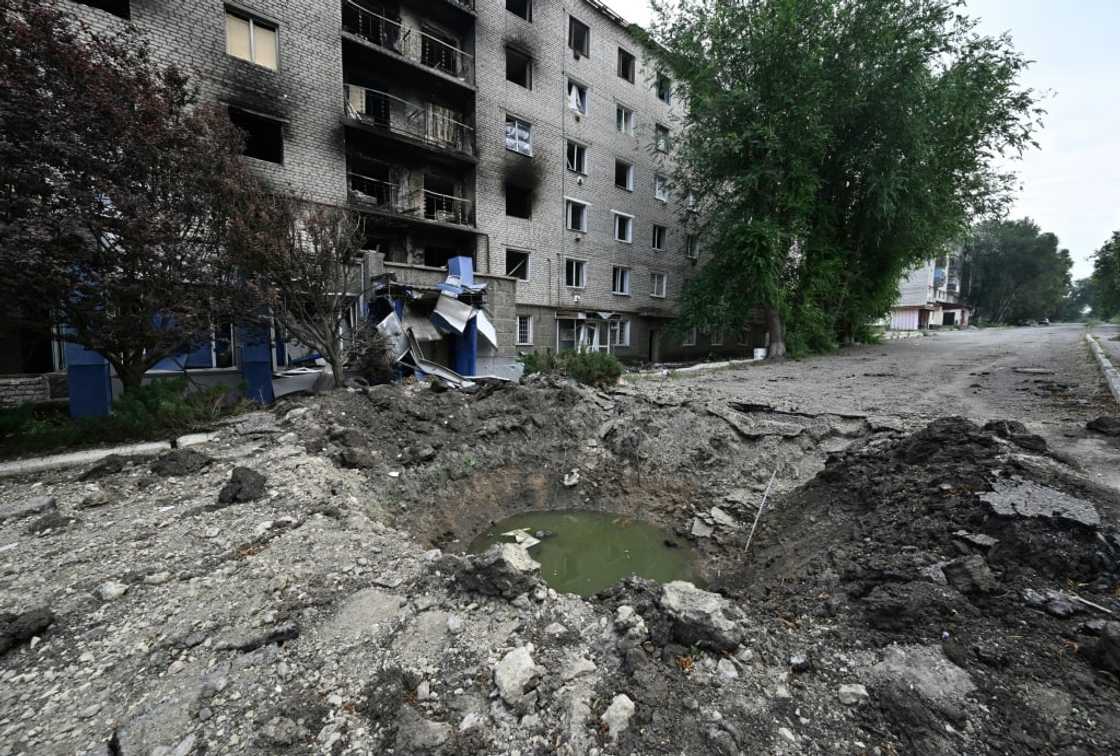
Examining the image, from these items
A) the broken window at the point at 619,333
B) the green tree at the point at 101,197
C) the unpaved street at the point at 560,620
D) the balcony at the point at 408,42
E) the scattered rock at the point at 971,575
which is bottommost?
the unpaved street at the point at 560,620

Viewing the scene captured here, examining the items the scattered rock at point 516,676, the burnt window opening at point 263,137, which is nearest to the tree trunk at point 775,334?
the burnt window opening at point 263,137

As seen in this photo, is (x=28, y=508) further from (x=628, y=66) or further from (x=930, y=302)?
(x=930, y=302)

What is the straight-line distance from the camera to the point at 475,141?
16.7 m

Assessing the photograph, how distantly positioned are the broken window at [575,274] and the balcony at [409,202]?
193 inches

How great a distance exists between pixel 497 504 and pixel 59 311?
666 cm

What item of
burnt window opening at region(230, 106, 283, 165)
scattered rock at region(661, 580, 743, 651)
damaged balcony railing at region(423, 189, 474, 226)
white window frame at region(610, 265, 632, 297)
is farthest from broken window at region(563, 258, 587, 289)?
scattered rock at region(661, 580, 743, 651)

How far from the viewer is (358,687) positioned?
2.34 meters

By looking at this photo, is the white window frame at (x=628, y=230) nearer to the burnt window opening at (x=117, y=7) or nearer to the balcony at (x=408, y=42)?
the balcony at (x=408, y=42)

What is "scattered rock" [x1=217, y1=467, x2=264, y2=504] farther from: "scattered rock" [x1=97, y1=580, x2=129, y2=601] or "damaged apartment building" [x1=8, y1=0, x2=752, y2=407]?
"damaged apartment building" [x1=8, y1=0, x2=752, y2=407]

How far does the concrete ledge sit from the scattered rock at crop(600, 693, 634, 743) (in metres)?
6.64

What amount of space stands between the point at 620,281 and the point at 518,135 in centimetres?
820

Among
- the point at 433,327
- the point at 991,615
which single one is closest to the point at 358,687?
the point at 991,615

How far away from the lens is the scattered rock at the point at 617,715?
2074 millimetres

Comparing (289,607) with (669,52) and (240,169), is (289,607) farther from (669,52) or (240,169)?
(669,52)
